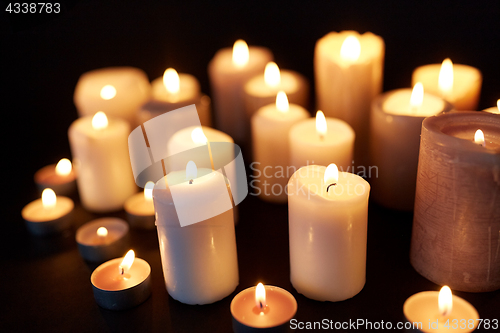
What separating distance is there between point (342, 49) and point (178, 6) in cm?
66

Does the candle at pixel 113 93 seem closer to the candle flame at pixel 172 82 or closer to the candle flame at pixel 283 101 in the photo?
the candle flame at pixel 172 82

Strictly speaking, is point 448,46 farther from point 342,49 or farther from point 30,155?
point 30,155

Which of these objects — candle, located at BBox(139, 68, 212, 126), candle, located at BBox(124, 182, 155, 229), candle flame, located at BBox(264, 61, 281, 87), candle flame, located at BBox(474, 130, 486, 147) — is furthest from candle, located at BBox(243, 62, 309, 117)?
candle flame, located at BBox(474, 130, 486, 147)

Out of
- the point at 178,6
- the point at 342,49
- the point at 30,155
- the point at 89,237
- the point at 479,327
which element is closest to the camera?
the point at 479,327

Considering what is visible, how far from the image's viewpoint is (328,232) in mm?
823

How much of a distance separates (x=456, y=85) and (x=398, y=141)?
26cm

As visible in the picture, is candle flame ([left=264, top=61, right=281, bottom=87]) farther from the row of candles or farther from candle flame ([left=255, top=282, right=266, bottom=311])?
candle flame ([left=255, top=282, right=266, bottom=311])

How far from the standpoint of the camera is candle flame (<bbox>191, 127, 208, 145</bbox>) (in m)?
1.02

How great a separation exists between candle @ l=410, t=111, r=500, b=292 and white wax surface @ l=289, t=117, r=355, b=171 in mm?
183

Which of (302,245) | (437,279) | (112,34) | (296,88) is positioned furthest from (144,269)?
(112,34)

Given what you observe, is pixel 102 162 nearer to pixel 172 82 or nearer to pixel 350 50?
pixel 172 82

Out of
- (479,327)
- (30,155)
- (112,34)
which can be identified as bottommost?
(479,327)

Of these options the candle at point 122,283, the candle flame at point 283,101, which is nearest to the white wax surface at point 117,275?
the candle at point 122,283

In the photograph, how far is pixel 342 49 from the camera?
1.20m
